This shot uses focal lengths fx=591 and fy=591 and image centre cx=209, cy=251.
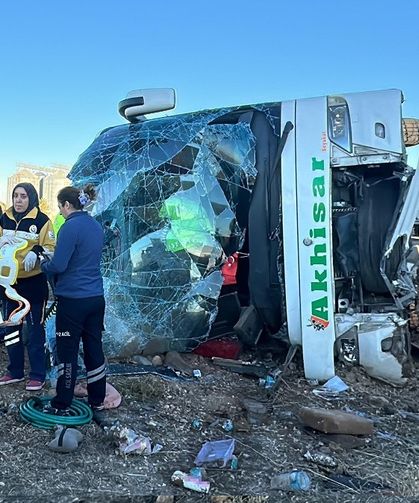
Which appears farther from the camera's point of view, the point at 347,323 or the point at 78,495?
the point at 347,323

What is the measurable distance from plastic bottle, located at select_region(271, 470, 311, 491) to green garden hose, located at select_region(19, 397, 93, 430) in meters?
1.29

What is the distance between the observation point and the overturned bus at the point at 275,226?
190 inches

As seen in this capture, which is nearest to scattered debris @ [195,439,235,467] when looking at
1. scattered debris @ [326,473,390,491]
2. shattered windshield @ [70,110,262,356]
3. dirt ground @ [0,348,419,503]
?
dirt ground @ [0,348,419,503]

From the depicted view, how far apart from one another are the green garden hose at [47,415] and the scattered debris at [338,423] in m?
1.45

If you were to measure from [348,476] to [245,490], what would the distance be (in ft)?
2.09

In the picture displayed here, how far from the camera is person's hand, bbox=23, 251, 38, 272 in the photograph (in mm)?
4121

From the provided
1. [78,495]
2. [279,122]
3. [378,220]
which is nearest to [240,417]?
[78,495]

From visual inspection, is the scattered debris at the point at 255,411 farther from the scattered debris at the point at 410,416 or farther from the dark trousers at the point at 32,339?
the dark trousers at the point at 32,339

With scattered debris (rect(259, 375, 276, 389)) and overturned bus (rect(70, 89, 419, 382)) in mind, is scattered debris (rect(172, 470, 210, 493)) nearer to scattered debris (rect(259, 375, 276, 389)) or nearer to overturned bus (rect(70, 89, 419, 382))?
scattered debris (rect(259, 375, 276, 389))

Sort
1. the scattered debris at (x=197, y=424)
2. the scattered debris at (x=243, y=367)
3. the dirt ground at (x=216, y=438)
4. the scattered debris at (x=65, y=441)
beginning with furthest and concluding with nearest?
the scattered debris at (x=243, y=367), the scattered debris at (x=197, y=424), the scattered debris at (x=65, y=441), the dirt ground at (x=216, y=438)

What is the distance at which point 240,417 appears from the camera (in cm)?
415

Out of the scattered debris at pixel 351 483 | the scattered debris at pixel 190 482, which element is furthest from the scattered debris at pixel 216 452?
the scattered debris at pixel 351 483

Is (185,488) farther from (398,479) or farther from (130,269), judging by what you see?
(130,269)

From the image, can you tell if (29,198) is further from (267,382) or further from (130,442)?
(267,382)
